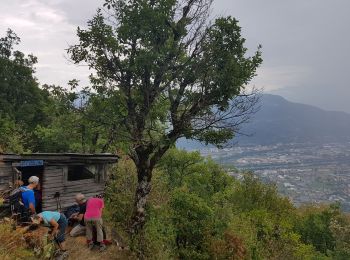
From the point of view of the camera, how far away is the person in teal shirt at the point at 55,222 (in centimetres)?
1217

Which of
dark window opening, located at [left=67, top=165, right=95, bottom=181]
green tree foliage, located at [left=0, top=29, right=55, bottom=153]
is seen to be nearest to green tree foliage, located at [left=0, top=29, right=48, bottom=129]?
green tree foliage, located at [left=0, top=29, right=55, bottom=153]

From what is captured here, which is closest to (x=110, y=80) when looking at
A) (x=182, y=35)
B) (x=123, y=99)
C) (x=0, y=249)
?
(x=123, y=99)

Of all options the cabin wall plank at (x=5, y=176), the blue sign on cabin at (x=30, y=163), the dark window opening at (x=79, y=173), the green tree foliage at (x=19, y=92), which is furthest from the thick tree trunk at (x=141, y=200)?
the green tree foliage at (x=19, y=92)

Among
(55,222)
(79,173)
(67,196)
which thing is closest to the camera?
(55,222)

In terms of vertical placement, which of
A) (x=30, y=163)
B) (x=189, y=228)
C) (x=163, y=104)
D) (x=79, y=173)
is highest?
(x=163, y=104)

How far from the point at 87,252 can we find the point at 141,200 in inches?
117

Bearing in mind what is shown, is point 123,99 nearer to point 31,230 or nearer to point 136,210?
point 136,210

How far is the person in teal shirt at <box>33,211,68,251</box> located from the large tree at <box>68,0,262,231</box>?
131 inches

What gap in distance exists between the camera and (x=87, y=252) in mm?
14180

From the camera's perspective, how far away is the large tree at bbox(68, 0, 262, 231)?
46.6ft

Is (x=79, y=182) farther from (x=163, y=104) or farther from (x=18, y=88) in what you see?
(x=18, y=88)

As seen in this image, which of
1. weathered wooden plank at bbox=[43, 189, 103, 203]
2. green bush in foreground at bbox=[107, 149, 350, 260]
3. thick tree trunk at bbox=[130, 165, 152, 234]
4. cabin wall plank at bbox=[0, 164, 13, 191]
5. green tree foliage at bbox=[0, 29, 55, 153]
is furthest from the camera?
green tree foliage at bbox=[0, 29, 55, 153]

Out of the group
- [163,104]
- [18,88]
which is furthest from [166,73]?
[18,88]

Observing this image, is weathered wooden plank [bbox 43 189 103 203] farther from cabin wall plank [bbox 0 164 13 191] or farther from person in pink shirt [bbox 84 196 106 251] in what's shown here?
person in pink shirt [bbox 84 196 106 251]
